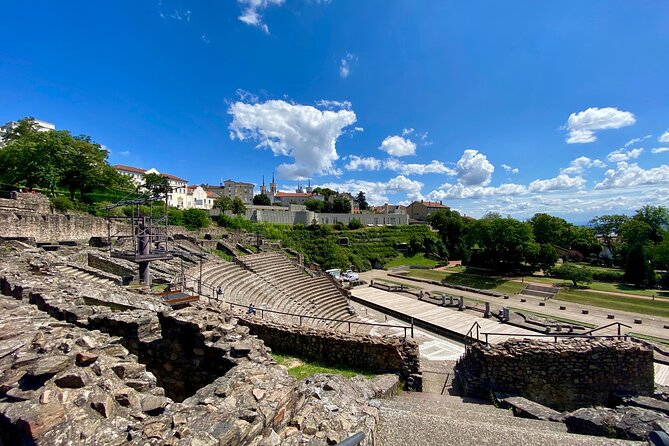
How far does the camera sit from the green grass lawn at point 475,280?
3602cm

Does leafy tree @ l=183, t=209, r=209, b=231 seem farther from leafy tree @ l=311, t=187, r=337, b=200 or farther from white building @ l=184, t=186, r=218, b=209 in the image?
leafy tree @ l=311, t=187, r=337, b=200

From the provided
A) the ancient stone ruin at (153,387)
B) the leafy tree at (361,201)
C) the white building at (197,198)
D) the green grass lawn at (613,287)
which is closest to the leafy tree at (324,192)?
the leafy tree at (361,201)

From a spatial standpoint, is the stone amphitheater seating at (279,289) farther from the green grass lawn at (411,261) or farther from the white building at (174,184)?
the white building at (174,184)

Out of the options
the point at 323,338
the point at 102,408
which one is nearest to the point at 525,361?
the point at 323,338

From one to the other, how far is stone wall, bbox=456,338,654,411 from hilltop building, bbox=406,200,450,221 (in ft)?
293

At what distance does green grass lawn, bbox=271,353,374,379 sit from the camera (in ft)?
29.1

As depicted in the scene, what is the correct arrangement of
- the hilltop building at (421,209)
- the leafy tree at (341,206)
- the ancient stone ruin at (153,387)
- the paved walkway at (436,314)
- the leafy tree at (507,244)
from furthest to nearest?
the hilltop building at (421,209) → the leafy tree at (341,206) → the leafy tree at (507,244) → the paved walkway at (436,314) → the ancient stone ruin at (153,387)

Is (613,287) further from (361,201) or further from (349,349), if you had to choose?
(361,201)

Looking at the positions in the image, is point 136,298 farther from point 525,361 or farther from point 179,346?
point 525,361

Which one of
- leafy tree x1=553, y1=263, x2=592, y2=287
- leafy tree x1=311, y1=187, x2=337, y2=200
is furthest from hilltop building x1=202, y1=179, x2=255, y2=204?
leafy tree x1=553, y1=263, x2=592, y2=287

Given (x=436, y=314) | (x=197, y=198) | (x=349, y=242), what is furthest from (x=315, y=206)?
(x=436, y=314)

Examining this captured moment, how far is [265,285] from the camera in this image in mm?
20656

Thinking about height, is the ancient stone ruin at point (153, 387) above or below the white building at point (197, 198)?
below

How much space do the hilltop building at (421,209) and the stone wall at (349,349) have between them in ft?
298
